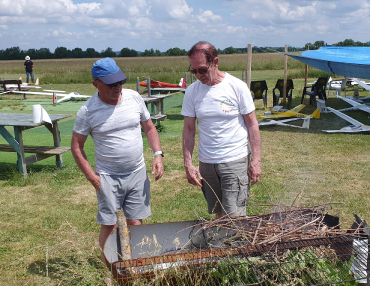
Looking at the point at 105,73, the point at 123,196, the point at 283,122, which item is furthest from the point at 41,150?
the point at 283,122

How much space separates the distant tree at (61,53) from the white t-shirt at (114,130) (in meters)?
116

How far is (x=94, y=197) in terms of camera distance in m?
5.52

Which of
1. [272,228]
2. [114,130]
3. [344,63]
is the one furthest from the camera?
[344,63]

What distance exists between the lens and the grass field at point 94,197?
11.3 ft

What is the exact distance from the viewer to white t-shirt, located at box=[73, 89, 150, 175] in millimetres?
2822

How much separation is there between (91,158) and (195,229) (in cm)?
501

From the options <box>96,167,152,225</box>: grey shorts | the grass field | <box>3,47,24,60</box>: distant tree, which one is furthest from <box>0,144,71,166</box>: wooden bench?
<box>3,47,24,60</box>: distant tree

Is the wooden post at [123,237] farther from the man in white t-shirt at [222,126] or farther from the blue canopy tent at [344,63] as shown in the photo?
the blue canopy tent at [344,63]

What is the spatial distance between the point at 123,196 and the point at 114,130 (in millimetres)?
548

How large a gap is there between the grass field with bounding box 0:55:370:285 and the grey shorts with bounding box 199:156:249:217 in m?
0.25

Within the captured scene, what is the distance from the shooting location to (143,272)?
2.29 m

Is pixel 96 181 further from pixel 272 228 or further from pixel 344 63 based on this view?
pixel 344 63

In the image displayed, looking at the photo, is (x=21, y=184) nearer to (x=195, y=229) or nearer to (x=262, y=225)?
(x=195, y=229)

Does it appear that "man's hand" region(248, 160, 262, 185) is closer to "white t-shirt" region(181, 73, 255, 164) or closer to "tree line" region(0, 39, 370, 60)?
"white t-shirt" region(181, 73, 255, 164)
